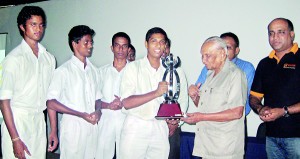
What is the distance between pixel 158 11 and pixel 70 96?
2.66 m

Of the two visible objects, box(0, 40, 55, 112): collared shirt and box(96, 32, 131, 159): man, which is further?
box(96, 32, 131, 159): man

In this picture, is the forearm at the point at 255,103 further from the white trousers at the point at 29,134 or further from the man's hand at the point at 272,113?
the white trousers at the point at 29,134

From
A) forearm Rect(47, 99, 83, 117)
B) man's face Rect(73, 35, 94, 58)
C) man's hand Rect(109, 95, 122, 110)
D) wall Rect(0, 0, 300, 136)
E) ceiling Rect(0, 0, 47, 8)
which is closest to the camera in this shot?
forearm Rect(47, 99, 83, 117)

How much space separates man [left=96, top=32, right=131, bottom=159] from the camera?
11.3 feet

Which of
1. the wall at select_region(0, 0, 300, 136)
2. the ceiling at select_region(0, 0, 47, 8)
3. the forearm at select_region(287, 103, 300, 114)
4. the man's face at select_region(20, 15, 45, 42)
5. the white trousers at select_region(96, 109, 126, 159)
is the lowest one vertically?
the white trousers at select_region(96, 109, 126, 159)

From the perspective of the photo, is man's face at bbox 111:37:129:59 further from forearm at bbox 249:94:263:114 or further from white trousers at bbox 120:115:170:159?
forearm at bbox 249:94:263:114

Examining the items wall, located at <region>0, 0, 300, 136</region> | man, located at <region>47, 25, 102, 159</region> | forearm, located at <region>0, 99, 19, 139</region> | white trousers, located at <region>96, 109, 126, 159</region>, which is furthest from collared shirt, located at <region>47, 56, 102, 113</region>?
wall, located at <region>0, 0, 300, 136</region>

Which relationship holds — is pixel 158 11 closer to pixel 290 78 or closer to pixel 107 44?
pixel 107 44

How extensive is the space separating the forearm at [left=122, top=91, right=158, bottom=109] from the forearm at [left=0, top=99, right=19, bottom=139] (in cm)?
93

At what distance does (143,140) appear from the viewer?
2361mm

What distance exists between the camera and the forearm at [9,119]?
216cm

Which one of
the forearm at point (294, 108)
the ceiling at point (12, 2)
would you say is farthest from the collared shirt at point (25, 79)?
the ceiling at point (12, 2)

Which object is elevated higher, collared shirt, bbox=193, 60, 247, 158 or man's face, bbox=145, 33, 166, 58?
man's face, bbox=145, 33, 166, 58

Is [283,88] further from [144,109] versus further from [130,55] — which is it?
[130,55]
